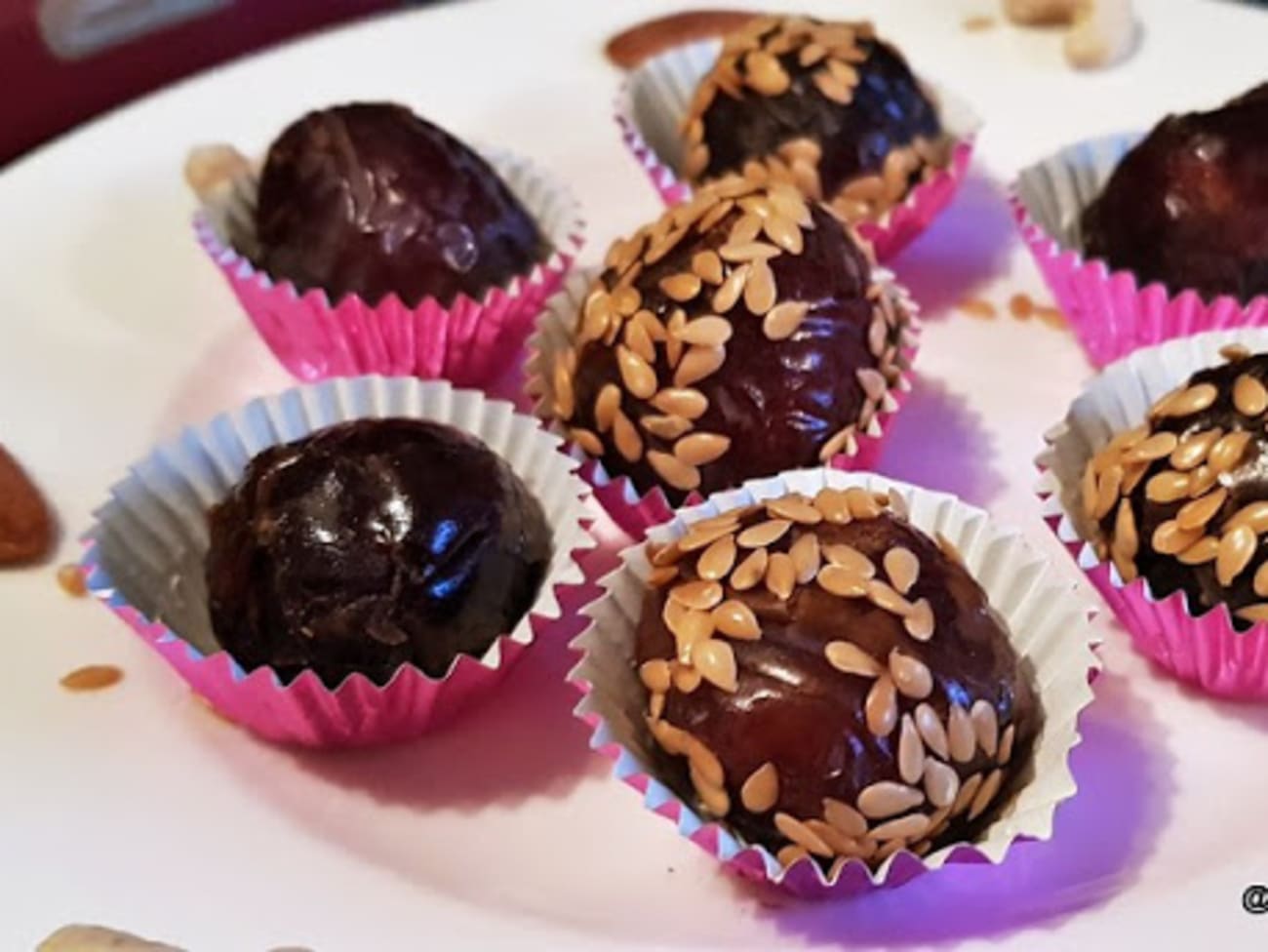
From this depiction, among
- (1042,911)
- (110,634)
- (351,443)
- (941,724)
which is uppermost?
(351,443)

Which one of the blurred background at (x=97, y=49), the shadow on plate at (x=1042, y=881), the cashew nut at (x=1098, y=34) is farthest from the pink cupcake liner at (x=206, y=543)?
the cashew nut at (x=1098, y=34)

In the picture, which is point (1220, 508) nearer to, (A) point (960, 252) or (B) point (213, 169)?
(A) point (960, 252)

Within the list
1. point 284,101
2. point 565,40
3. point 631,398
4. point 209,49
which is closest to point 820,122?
point 631,398

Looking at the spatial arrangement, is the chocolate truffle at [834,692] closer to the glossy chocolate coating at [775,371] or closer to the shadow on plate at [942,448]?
the glossy chocolate coating at [775,371]

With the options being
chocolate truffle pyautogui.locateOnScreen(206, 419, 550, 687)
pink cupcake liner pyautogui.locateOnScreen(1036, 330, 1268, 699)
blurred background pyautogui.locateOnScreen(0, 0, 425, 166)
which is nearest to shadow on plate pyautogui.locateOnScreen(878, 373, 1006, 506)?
pink cupcake liner pyautogui.locateOnScreen(1036, 330, 1268, 699)

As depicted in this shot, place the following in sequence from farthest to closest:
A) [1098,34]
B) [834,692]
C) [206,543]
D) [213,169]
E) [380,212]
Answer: [1098,34] < [213,169] < [380,212] < [206,543] < [834,692]

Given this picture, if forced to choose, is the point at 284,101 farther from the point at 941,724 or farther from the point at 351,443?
the point at 941,724

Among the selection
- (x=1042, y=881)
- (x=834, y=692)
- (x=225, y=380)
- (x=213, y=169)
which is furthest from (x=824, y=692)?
(x=213, y=169)
